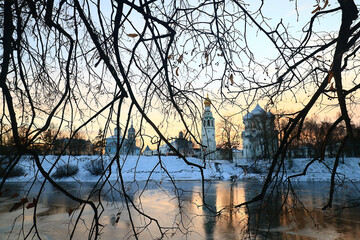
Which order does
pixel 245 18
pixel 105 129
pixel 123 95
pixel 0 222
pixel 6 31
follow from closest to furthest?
1. pixel 123 95
2. pixel 105 129
3. pixel 6 31
4. pixel 245 18
5. pixel 0 222

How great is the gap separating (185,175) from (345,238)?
21.7 m

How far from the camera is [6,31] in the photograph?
1.67 metres

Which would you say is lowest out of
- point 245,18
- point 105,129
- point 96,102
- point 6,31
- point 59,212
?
point 59,212

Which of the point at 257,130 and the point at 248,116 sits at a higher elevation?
the point at 248,116

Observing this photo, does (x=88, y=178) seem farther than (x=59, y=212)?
Yes

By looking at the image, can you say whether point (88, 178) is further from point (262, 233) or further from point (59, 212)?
point (262, 233)

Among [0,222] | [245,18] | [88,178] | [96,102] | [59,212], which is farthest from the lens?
[88,178]

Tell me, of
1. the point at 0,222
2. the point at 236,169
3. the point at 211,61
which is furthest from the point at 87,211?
the point at 236,169

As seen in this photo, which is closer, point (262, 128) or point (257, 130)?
point (257, 130)

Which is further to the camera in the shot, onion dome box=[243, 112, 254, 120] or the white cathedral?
onion dome box=[243, 112, 254, 120]

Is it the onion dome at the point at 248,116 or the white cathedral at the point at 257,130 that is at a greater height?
the onion dome at the point at 248,116

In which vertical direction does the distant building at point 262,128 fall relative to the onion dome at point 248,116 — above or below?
below

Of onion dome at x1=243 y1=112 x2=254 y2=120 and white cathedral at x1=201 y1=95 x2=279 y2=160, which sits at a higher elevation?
onion dome at x1=243 y1=112 x2=254 y2=120

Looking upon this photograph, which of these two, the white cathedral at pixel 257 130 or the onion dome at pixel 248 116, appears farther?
the onion dome at pixel 248 116
